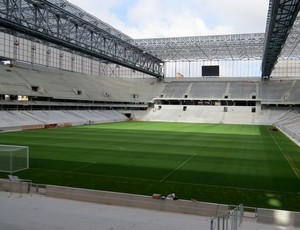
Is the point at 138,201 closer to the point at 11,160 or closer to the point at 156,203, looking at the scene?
→ the point at 156,203

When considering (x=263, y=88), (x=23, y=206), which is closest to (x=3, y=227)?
(x=23, y=206)

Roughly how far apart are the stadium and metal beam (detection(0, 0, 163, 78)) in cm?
21

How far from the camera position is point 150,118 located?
266 feet

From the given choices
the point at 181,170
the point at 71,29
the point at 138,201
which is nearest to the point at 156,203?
the point at 138,201

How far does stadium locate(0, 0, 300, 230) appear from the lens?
13719 millimetres

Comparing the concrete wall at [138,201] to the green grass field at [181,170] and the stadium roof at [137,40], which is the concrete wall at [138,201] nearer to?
the green grass field at [181,170]

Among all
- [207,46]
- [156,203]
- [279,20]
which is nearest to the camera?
[156,203]

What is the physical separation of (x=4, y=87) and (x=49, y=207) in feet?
151

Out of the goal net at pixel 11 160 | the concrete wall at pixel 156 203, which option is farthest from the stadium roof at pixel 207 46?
the concrete wall at pixel 156 203

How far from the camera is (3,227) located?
30.7 ft

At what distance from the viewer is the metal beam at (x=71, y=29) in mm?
35906

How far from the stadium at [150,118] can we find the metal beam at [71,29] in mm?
213

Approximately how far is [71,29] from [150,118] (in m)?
39.4

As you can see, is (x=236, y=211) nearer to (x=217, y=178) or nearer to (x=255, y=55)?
(x=217, y=178)
